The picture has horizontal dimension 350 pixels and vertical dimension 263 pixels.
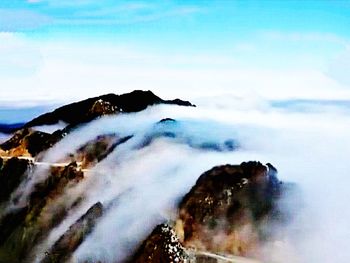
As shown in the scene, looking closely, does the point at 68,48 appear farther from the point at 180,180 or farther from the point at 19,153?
the point at 180,180

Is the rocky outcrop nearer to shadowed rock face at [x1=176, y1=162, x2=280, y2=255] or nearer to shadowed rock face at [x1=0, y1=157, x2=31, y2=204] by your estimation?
shadowed rock face at [x1=0, y1=157, x2=31, y2=204]

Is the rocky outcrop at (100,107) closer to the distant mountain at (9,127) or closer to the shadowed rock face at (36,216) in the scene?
the distant mountain at (9,127)

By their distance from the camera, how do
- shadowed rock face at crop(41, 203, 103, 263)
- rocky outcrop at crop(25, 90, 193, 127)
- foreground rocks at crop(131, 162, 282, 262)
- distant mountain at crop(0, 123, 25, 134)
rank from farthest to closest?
1. distant mountain at crop(0, 123, 25, 134)
2. rocky outcrop at crop(25, 90, 193, 127)
3. shadowed rock face at crop(41, 203, 103, 263)
4. foreground rocks at crop(131, 162, 282, 262)

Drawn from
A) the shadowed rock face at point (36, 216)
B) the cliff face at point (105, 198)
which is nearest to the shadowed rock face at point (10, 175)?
the cliff face at point (105, 198)

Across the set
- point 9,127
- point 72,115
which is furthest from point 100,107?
point 9,127

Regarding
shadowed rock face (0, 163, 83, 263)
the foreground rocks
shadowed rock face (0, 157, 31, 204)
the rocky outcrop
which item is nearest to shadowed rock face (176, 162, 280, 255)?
the foreground rocks

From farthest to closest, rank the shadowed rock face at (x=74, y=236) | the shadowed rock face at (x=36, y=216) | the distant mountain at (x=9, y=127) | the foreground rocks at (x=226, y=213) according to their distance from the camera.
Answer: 1. the distant mountain at (x=9, y=127)
2. the shadowed rock face at (x=36, y=216)
3. the shadowed rock face at (x=74, y=236)
4. the foreground rocks at (x=226, y=213)

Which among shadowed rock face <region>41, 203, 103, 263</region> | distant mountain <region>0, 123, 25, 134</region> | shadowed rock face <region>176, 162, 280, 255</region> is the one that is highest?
distant mountain <region>0, 123, 25, 134</region>
